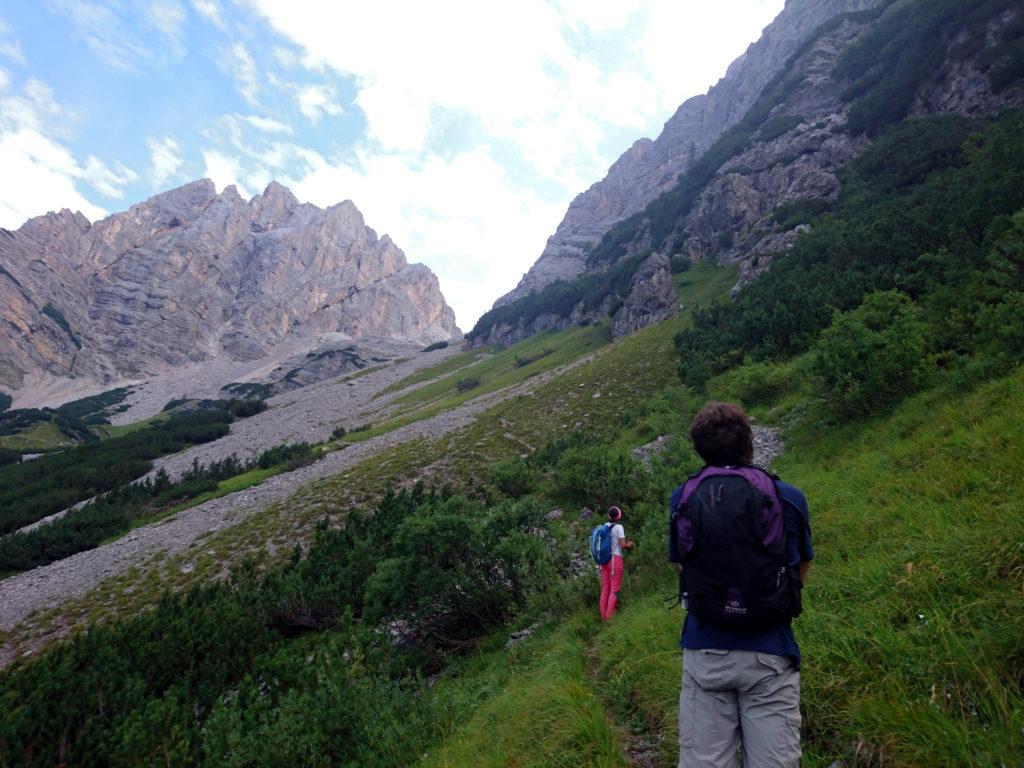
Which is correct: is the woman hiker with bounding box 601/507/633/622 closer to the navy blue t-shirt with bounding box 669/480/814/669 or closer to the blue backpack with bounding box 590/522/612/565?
the blue backpack with bounding box 590/522/612/565

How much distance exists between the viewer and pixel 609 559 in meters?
8.20

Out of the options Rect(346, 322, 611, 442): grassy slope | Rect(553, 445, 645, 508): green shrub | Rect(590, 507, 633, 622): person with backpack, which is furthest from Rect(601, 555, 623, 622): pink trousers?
Rect(346, 322, 611, 442): grassy slope

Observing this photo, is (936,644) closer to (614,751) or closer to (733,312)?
(614,751)

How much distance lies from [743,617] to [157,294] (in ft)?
710

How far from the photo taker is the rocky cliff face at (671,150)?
406ft

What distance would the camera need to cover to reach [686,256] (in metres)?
66.9

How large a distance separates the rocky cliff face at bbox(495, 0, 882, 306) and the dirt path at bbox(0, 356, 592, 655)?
115 metres

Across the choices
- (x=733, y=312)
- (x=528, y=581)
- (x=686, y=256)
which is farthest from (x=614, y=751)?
(x=686, y=256)

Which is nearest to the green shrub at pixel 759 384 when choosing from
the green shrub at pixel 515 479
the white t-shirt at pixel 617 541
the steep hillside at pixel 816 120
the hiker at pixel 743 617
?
the green shrub at pixel 515 479

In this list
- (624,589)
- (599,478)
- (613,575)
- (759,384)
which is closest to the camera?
(613,575)

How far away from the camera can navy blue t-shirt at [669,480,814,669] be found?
2.81 m

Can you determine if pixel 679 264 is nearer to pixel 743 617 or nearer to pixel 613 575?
pixel 613 575

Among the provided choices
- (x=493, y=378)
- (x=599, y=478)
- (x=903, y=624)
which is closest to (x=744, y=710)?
(x=903, y=624)

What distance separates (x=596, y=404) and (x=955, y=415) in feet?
69.2
